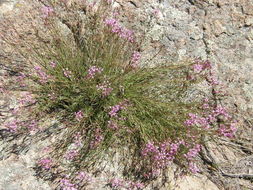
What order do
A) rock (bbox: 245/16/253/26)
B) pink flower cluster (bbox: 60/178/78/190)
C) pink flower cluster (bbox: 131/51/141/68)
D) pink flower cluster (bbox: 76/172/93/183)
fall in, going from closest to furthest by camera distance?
pink flower cluster (bbox: 60/178/78/190)
pink flower cluster (bbox: 76/172/93/183)
pink flower cluster (bbox: 131/51/141/68)
rock (bbox: 245/16/253/26)

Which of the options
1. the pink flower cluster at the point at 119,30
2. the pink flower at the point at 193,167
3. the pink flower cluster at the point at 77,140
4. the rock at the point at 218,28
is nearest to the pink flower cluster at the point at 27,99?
the pink flower cluster at the point at 77,140

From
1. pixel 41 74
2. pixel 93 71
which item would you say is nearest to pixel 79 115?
pixel 93 71

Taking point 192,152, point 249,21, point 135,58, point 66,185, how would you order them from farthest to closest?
point 249,21 < point 135,58 < point 192,152 < point 66,185

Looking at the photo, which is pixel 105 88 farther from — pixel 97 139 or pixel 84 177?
pixel 84 177

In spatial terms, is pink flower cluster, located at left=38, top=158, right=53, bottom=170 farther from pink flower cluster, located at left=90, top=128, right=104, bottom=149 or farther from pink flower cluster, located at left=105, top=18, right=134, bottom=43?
pink flower cluster, located at left=105, top=18, right=134, bottom=43

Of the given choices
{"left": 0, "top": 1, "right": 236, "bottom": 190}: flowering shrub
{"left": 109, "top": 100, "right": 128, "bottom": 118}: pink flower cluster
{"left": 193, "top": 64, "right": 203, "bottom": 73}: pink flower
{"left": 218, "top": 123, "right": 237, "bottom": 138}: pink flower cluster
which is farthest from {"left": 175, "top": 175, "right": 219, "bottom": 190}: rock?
{"left": 193, "top": 64, "right": 203, "bottom": 73}: pink flower

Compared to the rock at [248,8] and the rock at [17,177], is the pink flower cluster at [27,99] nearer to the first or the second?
the rock at [17,177]

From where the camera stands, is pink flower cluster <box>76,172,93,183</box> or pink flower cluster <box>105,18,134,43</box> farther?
pink flower cluster <box>105,18,134,43</box>

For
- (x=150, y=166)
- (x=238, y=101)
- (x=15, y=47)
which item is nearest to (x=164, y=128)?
(x=150, y=166)
